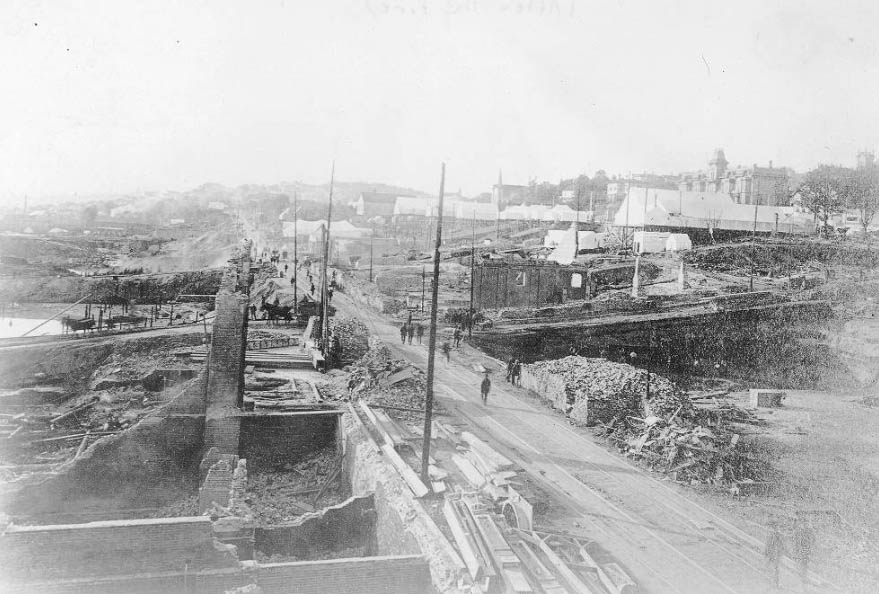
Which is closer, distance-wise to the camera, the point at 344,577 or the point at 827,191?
the point at 344,577

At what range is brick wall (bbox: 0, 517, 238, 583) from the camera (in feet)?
30.6

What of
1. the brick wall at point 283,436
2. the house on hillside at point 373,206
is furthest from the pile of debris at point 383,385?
the house on hillside at point 373,206

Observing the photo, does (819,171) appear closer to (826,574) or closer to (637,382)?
(637,382)

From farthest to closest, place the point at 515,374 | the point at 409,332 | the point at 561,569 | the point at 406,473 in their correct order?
1. the point at 409,332
2. the point at 515,374
3. the point at 406,473
4. the point at 561,569

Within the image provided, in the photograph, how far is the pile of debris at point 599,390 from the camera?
60.1 feet

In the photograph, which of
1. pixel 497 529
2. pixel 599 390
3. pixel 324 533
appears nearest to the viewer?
pixel 497 529

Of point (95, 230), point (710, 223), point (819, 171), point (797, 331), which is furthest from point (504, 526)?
point (95, 230)

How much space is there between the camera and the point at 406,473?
493 inches

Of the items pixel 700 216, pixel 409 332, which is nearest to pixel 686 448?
pixel 409 332

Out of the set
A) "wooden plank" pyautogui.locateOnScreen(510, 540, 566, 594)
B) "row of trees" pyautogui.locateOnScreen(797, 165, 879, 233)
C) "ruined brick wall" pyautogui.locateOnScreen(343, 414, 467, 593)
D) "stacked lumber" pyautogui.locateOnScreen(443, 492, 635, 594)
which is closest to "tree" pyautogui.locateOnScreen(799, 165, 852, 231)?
"row of trees" pyautogui.locateOnScreen(797, 165, 879, 233)

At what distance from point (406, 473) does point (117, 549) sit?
5.18 m

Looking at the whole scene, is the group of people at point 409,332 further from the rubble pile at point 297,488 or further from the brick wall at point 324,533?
the brick wall at point 324,533

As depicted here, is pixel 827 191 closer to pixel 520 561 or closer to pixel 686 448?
pixel 686 448

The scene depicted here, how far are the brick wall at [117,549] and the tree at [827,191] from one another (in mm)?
63489
